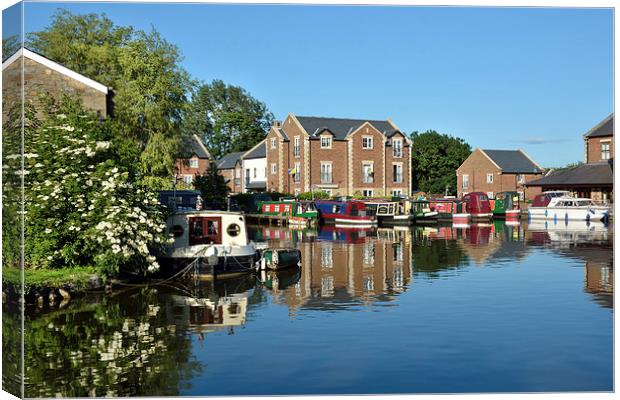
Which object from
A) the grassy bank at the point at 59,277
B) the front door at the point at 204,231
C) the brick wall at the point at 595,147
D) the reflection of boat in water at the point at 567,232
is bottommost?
the grassy bank at the point at 59,277

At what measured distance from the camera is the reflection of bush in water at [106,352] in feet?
41.3

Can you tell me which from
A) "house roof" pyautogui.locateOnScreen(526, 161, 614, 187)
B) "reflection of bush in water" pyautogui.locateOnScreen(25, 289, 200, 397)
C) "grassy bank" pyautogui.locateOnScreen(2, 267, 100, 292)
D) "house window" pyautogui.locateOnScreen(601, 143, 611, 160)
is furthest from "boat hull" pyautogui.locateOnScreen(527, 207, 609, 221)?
"grassy bank" pyautogui.locateOnScreen(2, 267, 100, 292)

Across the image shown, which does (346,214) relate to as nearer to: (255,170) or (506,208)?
(506,208)

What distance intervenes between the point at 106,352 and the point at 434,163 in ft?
294

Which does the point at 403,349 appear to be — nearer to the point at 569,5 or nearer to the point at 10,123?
the point at 569,5

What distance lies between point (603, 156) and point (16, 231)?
65.5 m

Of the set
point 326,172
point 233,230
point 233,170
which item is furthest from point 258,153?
point 233,230

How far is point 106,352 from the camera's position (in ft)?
49.8

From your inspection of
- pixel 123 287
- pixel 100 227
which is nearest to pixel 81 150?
pixel 100 227

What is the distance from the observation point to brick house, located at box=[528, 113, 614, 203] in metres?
65.1

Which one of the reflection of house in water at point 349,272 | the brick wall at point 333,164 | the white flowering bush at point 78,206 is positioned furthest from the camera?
the brick wall at point 333,164

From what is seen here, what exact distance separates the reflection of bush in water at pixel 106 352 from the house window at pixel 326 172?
5818cm

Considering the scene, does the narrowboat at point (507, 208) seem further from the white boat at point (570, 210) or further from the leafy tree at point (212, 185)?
the leafy tree at point (212, 185)

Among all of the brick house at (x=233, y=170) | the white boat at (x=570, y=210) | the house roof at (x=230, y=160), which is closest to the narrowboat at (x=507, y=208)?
the white boat at (x=570, y=210)
